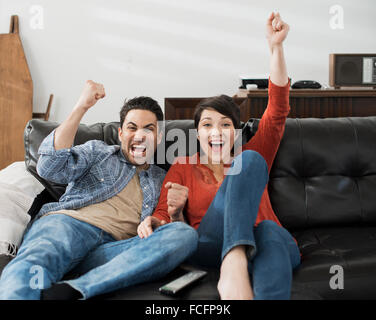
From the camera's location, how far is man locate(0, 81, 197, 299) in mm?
885

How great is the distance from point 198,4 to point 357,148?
2.00 meters

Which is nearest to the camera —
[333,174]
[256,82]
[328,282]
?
[328,282]

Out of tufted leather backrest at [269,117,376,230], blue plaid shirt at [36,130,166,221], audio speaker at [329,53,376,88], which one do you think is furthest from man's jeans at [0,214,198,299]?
audio speaker at [329,53,376,88]

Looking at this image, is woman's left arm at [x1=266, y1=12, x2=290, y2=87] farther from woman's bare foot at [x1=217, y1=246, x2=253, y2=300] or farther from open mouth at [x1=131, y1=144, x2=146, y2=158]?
woman's bare foot at [x1=217, y1=246, x2=253, y2=300]

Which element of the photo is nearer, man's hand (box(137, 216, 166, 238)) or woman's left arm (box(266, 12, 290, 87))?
man's hand (box(137, 216, 166, 238))

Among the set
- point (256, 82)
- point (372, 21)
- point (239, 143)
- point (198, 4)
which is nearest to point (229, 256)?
point (239, 143)

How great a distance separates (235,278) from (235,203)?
0.66 feet

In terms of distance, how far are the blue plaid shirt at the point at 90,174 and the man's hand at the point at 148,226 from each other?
114 mm

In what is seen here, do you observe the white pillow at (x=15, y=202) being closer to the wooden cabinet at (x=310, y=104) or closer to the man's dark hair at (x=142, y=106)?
the man's dark hair at (x=142, y=106)

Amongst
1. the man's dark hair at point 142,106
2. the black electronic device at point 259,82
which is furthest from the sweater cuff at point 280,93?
the black electronic device at point 259,82

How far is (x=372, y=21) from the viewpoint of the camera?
3072 millimetres

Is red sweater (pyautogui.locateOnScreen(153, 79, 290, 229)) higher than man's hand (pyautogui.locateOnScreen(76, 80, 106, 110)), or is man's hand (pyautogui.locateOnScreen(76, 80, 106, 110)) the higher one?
man's hand (pyautogui.locateOnScreen(76, 80, 106, 110))

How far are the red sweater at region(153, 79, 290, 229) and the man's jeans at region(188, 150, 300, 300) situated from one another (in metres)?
0.16
